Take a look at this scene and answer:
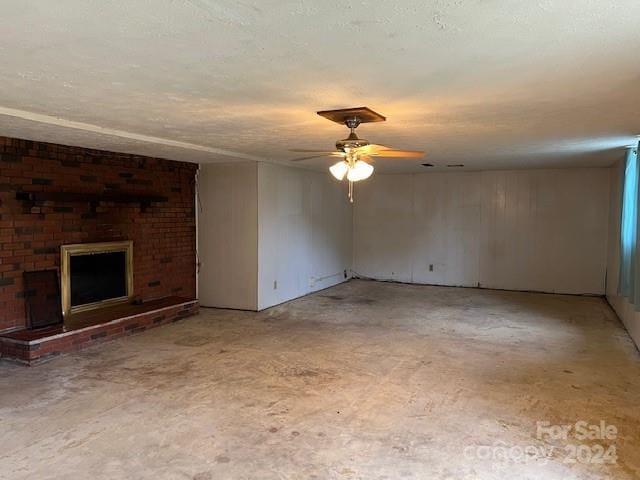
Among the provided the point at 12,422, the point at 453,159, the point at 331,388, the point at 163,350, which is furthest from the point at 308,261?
the point at 12,422

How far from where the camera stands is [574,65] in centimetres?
246

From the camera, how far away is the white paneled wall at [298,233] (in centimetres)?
705

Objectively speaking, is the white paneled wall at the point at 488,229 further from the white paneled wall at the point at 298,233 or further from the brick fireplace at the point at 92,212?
the brick fireplace at the point at 92,212

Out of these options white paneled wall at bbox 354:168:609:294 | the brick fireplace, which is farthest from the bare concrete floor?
white paneled wall at bbox 354:168:609:294

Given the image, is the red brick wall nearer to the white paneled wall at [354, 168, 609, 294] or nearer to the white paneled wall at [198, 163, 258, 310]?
the white paneled wall at [198, 163, 258, 310]

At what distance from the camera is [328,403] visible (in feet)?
11.8

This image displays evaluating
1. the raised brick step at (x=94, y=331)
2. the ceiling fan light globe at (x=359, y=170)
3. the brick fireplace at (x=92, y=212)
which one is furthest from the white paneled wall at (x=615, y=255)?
the brick fireplace at (x=92, y=212)

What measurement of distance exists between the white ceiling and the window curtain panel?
0.76 meters

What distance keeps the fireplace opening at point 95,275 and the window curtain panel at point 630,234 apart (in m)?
5.50

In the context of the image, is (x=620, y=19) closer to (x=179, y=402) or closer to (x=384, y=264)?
(x=179, y=402)

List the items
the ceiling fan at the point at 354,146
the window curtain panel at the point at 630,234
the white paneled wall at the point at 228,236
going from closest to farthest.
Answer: the ceiling fan at the point at 354,146 < the window curtain panel at the point at 630,234 < the white paneled wall at the point at 228,236

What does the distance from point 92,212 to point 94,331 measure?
56.2 inches

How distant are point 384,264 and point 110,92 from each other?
Answer: 23.9 feet

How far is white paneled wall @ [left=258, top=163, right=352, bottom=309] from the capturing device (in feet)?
23.1
